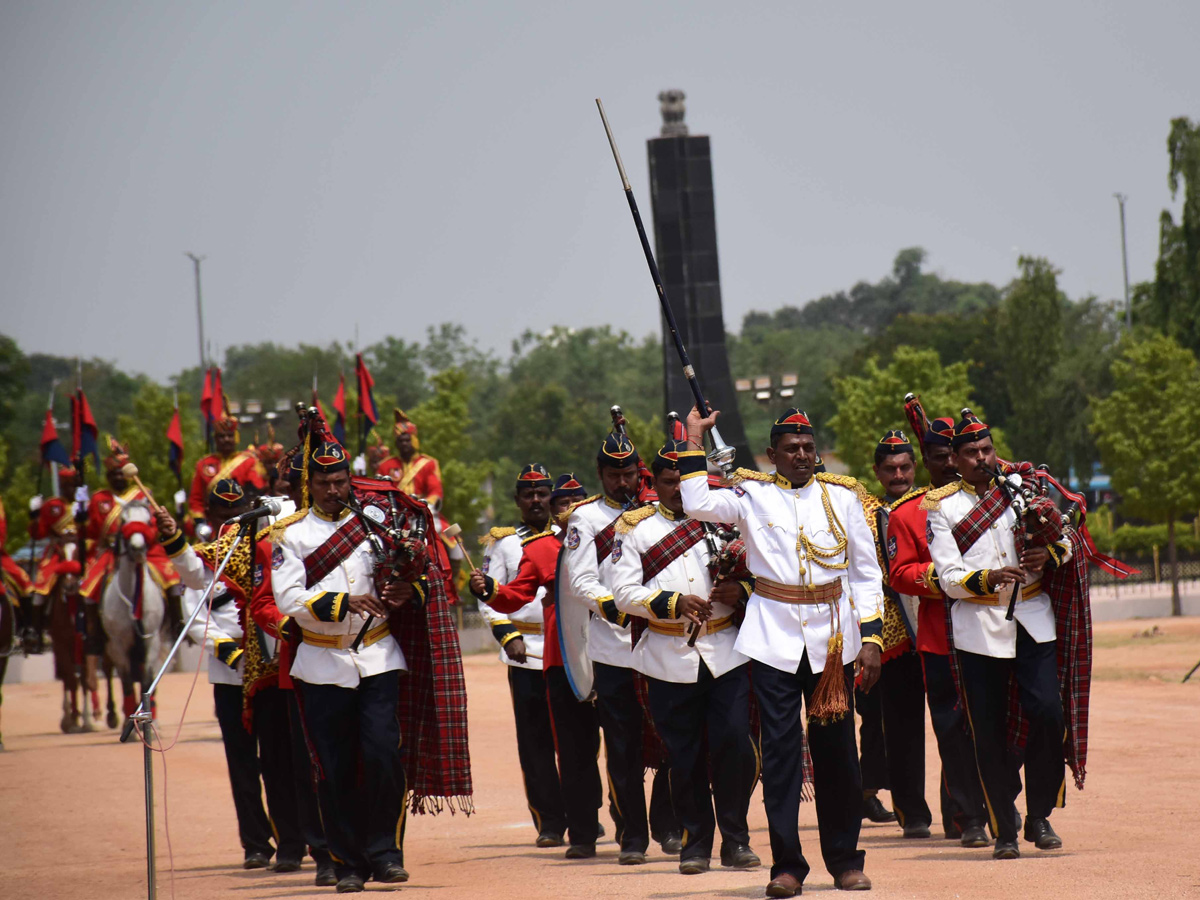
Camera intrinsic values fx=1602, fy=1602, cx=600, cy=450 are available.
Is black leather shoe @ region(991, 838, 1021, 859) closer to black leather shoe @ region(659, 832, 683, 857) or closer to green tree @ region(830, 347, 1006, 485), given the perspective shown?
black leather shoe @ region(659, 832, 683, 857)

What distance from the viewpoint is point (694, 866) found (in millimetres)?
7918

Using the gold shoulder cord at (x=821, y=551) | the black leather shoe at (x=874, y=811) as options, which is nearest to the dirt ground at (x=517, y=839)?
the black leather shoe at (x=874, y=811)

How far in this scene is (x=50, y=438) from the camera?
2030 cm

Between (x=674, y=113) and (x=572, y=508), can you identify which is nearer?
(x=572, y=508)

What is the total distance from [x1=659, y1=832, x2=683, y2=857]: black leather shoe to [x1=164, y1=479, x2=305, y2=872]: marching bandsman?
2.05m

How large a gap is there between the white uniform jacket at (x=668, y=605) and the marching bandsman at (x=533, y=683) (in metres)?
1.33

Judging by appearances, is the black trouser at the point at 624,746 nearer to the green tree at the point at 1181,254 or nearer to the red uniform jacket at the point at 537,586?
the red uniform jacket at the point at 537,586

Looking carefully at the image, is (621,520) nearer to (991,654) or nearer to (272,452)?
(991,654)

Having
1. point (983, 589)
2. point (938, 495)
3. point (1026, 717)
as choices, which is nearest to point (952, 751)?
point (1026, 717)

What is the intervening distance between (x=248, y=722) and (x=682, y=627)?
2.73 m

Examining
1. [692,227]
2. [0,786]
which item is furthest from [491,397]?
[0,786]

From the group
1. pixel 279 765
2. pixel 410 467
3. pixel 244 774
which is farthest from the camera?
pixel 410 467

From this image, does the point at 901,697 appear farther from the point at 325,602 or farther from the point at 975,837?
the point at 325,602

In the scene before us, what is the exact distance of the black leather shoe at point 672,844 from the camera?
884 centimetres
